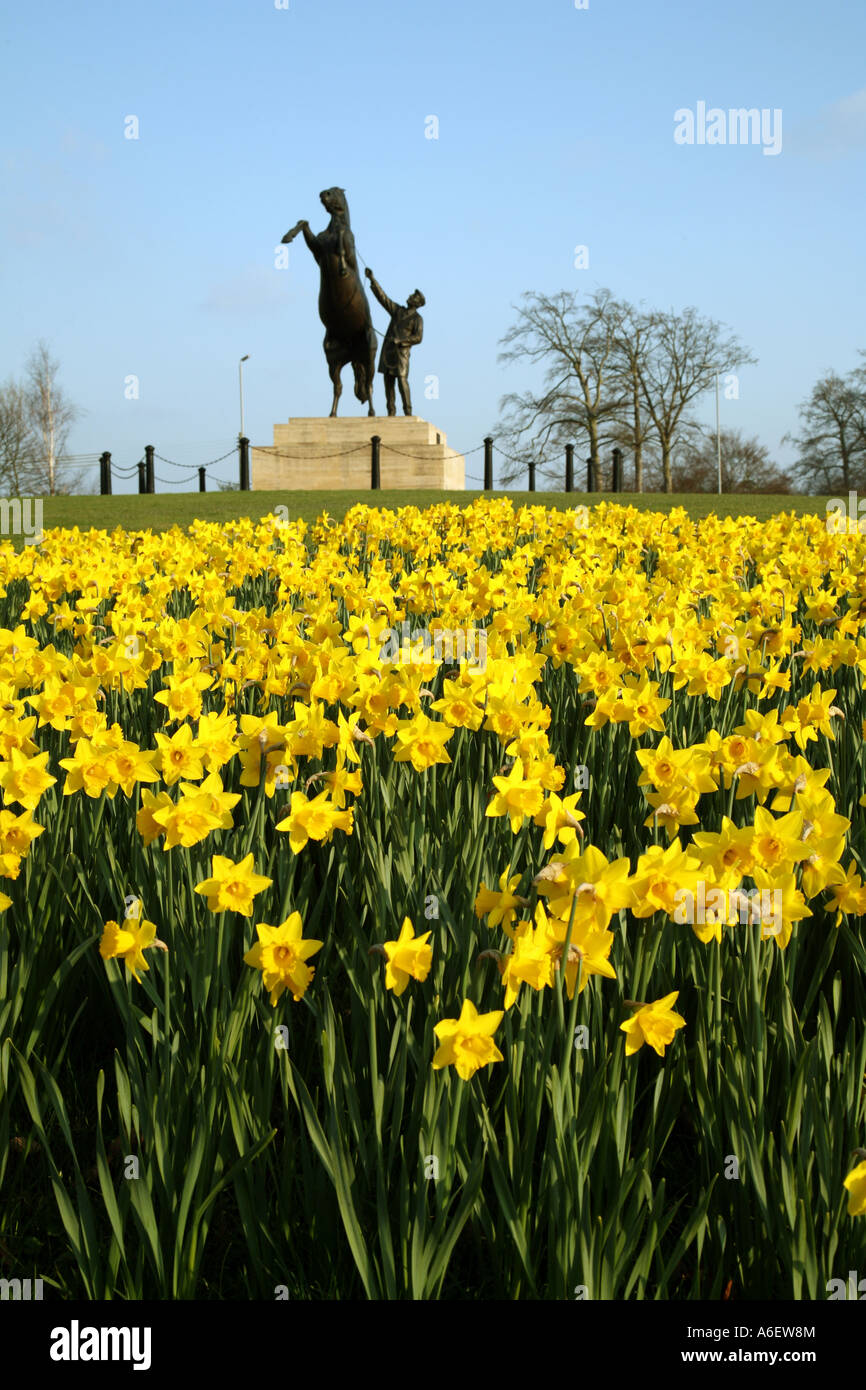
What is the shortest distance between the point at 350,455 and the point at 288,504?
640cm

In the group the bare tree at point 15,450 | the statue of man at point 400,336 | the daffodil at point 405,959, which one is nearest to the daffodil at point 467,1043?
the daffodil at point 405,959

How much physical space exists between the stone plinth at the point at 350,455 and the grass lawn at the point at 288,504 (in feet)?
12.9

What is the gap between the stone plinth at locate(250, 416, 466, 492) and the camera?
2339cm

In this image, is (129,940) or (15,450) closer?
(129,940)

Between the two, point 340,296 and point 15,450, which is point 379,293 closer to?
point 340,296

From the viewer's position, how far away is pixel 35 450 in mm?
46344

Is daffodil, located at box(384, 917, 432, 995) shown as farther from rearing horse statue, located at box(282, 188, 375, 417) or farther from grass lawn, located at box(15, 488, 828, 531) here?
rearing horse statue, located at box(282, 188, 375, 417)

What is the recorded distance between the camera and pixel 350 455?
23.3 meters

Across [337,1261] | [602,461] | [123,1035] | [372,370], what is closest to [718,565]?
[123,1035]

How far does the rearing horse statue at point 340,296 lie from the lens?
803 inches

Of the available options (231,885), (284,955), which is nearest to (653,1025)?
(284,955)

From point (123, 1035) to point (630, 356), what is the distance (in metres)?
41.3
